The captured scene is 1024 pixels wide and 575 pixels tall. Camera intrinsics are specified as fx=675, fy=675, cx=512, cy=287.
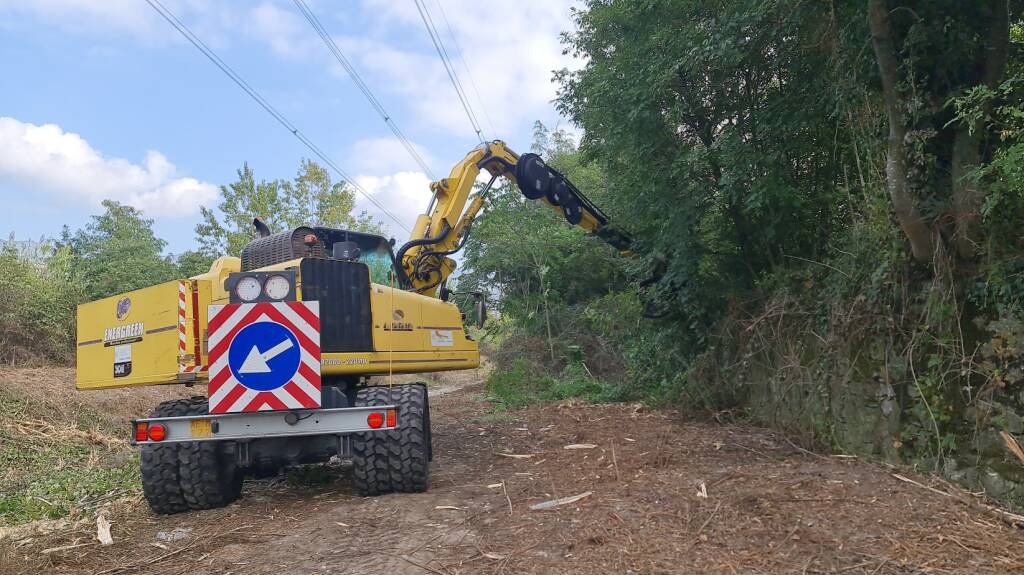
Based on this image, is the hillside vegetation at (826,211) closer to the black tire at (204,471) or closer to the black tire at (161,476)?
the black tire at (204,471)

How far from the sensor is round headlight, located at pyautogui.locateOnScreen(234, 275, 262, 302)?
532cm

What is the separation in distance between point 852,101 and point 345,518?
18.0 ft

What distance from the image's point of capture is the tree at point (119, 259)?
2031 cm

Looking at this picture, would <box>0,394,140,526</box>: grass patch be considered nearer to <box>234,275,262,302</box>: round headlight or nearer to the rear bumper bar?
the rear bumper bar

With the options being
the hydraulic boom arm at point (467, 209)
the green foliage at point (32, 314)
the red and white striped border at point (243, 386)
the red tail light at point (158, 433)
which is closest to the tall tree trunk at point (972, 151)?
the red and white striped border at point (243, 386)

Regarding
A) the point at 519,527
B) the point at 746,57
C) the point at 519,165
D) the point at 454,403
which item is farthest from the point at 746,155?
the point at 454,403

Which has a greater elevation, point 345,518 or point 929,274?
point 929,274

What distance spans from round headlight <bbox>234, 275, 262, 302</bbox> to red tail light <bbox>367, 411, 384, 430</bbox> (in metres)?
1.32

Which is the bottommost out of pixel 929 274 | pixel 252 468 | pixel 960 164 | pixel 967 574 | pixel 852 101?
pixel 967 574

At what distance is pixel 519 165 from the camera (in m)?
9.77


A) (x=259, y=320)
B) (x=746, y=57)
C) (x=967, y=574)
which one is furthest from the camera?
(x=746, y=57)

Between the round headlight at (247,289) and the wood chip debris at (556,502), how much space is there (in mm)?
2707

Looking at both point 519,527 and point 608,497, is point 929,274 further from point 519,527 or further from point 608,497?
point 519,527

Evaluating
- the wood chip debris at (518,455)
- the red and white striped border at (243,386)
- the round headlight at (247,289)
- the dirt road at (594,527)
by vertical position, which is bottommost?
the dirt road at (594,527)
